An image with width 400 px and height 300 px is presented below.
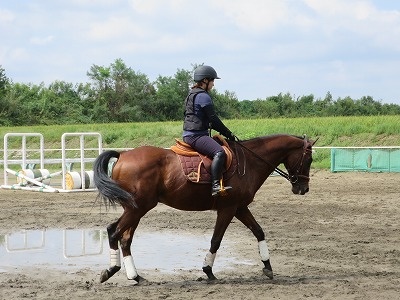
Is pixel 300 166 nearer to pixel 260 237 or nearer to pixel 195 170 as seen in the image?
pixel 260 237

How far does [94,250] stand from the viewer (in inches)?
439

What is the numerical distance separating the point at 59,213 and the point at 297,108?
53076 millimetres

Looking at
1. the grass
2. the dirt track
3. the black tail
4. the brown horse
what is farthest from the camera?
the grass

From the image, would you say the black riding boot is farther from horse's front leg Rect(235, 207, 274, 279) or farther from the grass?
the grass

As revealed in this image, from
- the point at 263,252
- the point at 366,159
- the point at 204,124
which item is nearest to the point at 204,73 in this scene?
the point at 204,124

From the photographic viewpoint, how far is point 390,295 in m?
7.70

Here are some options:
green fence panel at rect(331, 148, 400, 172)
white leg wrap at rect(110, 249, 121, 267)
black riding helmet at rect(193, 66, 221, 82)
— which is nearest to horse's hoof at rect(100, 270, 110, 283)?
white leg wrap at rect(110, 249, 121, 267)

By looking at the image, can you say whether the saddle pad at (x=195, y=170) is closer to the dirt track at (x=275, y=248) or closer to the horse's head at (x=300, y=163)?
the dirt track at (x=275, y=248)

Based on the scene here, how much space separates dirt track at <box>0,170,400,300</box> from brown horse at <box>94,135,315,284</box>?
39cm

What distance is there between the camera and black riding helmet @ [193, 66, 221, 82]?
9.02m

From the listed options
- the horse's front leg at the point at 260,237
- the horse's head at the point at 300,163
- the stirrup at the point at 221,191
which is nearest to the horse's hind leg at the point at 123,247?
the stirrup at the point at 221,191

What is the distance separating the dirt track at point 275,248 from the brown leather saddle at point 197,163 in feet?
4.03

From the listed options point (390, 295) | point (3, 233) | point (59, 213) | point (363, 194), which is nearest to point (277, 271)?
point (390, 295)

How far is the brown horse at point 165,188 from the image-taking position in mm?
8562
